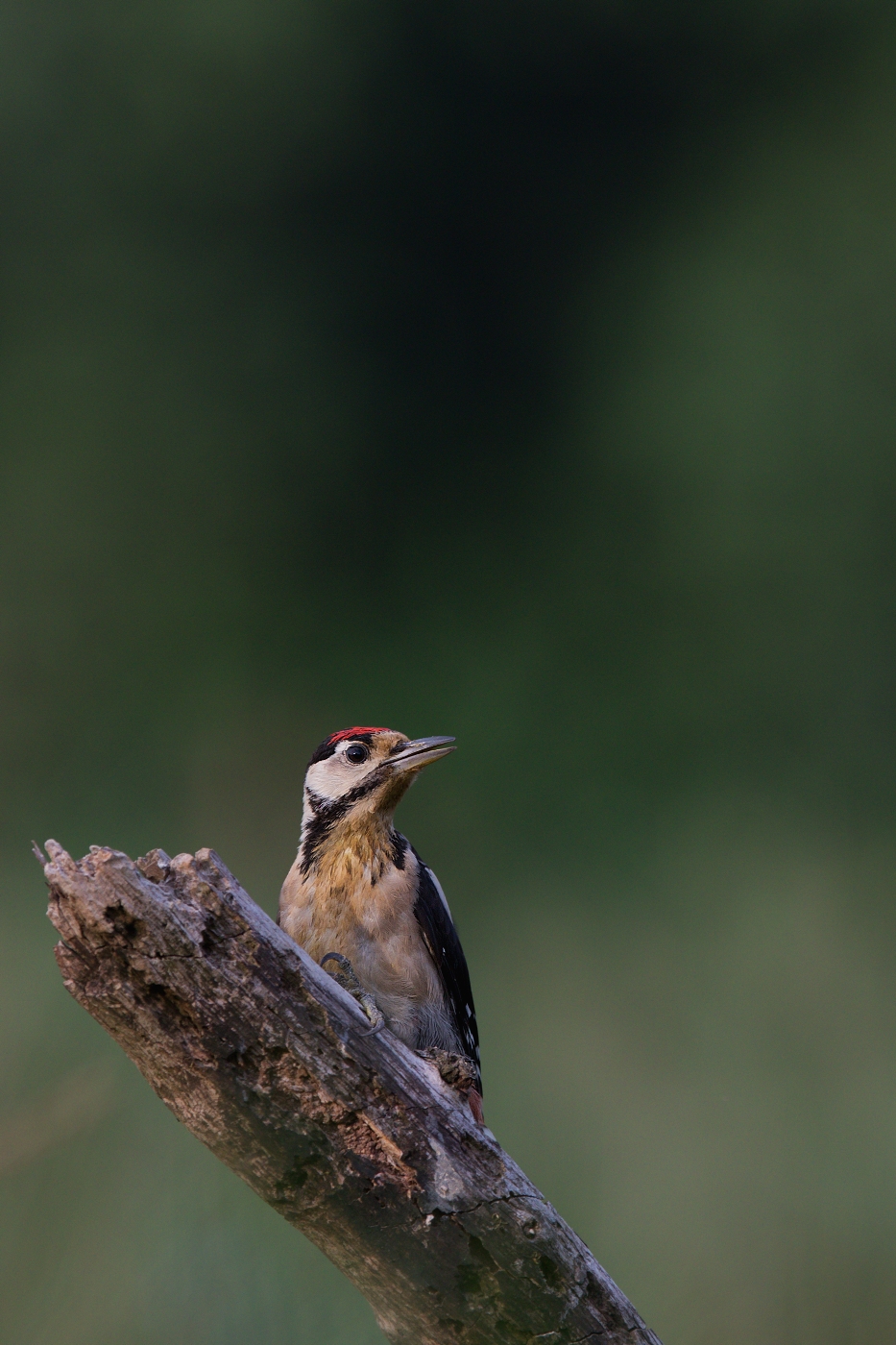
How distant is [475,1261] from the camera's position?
3.38 ft

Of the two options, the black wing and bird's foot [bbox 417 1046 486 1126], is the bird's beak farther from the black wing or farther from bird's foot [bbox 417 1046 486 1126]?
bird's foot [bbox 417 1046 486 1126]

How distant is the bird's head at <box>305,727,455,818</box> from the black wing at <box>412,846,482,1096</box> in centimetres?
14

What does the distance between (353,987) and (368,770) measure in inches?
17.5

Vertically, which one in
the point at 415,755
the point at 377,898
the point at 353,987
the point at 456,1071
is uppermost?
the point at 415,755

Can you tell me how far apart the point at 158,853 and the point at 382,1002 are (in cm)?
69

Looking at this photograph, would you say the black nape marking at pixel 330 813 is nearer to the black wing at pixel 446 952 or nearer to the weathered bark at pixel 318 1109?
the black wing at pixel 446 952

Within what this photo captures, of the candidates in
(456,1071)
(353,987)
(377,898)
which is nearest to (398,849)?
(377,898)

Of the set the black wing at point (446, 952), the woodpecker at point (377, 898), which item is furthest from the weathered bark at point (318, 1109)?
the black wing at point (446, 952)

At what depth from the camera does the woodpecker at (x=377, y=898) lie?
1.57 metres

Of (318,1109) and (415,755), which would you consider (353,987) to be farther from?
(415,755)

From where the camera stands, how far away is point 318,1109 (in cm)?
98

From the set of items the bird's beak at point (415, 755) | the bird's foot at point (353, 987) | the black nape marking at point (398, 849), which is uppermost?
the bird's beak at point (415, 755)

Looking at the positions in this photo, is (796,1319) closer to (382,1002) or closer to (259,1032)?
(382,1002)

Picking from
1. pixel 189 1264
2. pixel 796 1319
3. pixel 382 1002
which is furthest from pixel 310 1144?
pixel 796 1319
